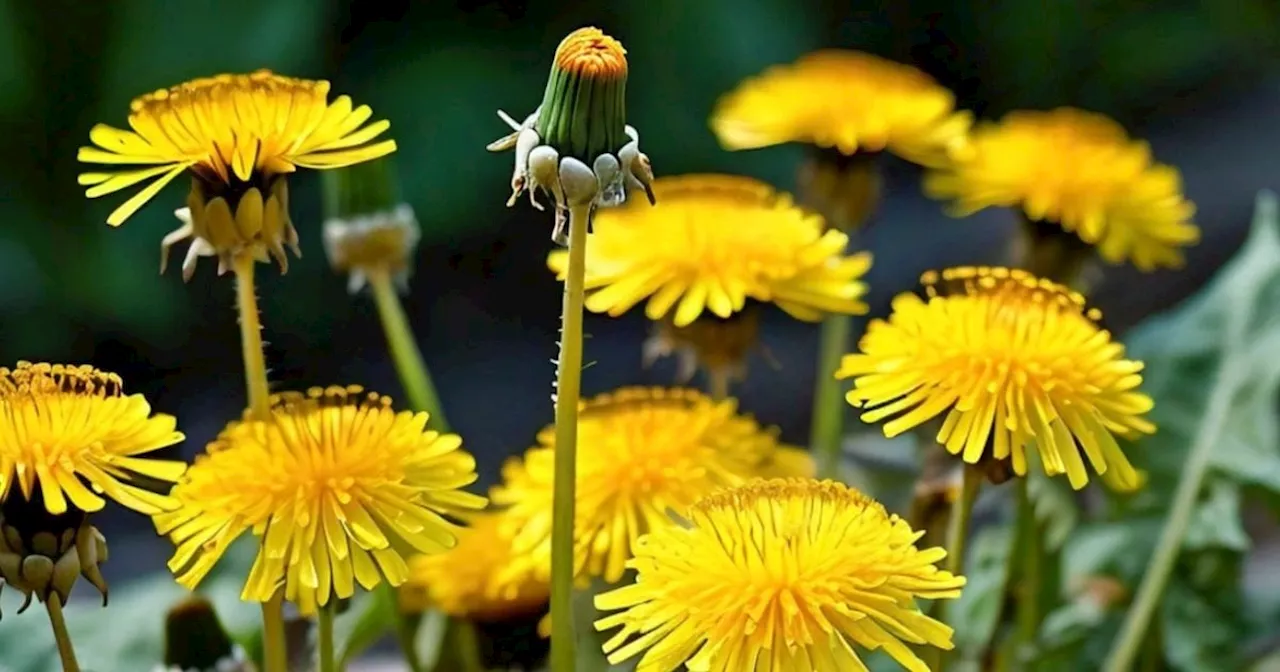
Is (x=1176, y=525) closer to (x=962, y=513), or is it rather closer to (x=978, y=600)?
(x=978, y=600)

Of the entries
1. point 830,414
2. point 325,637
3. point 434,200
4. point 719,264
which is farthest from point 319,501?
point 434,200

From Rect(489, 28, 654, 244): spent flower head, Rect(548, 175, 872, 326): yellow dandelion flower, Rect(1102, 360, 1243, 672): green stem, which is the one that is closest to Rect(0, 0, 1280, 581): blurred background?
Rect(1102, 360, 1243, 672): green stem

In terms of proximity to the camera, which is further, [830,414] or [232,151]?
[830,414]

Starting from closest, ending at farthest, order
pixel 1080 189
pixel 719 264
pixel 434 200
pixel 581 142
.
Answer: pixel 581 142
pixel 719 264
pixel 1080 189
pixel 434 200

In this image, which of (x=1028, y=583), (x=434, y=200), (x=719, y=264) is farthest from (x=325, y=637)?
(x=434, y=200)

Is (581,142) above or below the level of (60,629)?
above

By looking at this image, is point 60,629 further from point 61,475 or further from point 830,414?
point 830,414

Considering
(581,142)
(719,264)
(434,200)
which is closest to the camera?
(581,142)

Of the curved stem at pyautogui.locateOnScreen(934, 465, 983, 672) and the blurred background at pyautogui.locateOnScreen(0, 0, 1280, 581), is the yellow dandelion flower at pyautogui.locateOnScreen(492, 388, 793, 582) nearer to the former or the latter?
the curved stem at pyautogui.locateOnScreen(934, 465, 983, 672)
